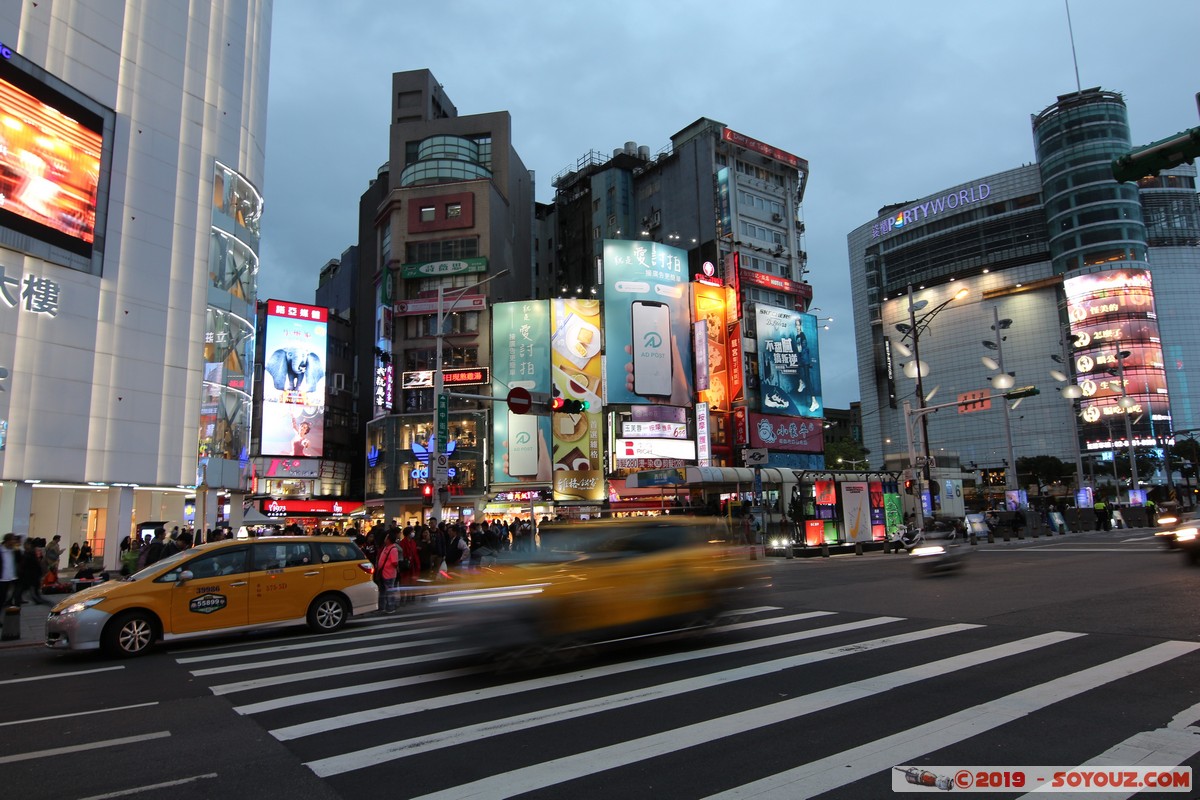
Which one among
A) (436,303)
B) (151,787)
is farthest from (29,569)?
(436,303)

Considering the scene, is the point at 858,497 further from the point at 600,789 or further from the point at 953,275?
the point at 953,275

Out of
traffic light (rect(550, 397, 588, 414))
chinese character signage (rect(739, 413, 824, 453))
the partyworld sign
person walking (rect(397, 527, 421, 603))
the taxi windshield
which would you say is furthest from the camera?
the partyworld sign

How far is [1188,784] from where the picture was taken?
4.28 metres

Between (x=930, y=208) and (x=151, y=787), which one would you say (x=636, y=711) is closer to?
(x=151, y=787)

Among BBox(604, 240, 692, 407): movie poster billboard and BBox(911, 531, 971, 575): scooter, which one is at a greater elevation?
BBox(604, 240, 692, 407): movie poster billboard

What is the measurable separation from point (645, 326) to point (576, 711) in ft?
165

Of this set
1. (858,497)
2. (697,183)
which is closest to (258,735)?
(858,497)

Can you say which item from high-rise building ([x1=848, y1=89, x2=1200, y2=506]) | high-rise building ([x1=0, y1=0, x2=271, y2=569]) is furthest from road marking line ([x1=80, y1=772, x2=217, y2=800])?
high-rise building ([x1=848, y1=89, x2=1200, y2=506])

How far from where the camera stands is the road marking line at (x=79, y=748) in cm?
568

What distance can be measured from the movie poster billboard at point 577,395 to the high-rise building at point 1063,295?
59167 mm

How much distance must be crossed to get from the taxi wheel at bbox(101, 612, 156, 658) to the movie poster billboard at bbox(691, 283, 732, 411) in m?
49.0

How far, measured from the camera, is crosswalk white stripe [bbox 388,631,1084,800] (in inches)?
181

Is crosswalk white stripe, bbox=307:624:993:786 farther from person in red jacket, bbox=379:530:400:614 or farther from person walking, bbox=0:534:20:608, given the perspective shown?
person walking, bbox=0:534:20:608

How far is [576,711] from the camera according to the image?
6375mm
